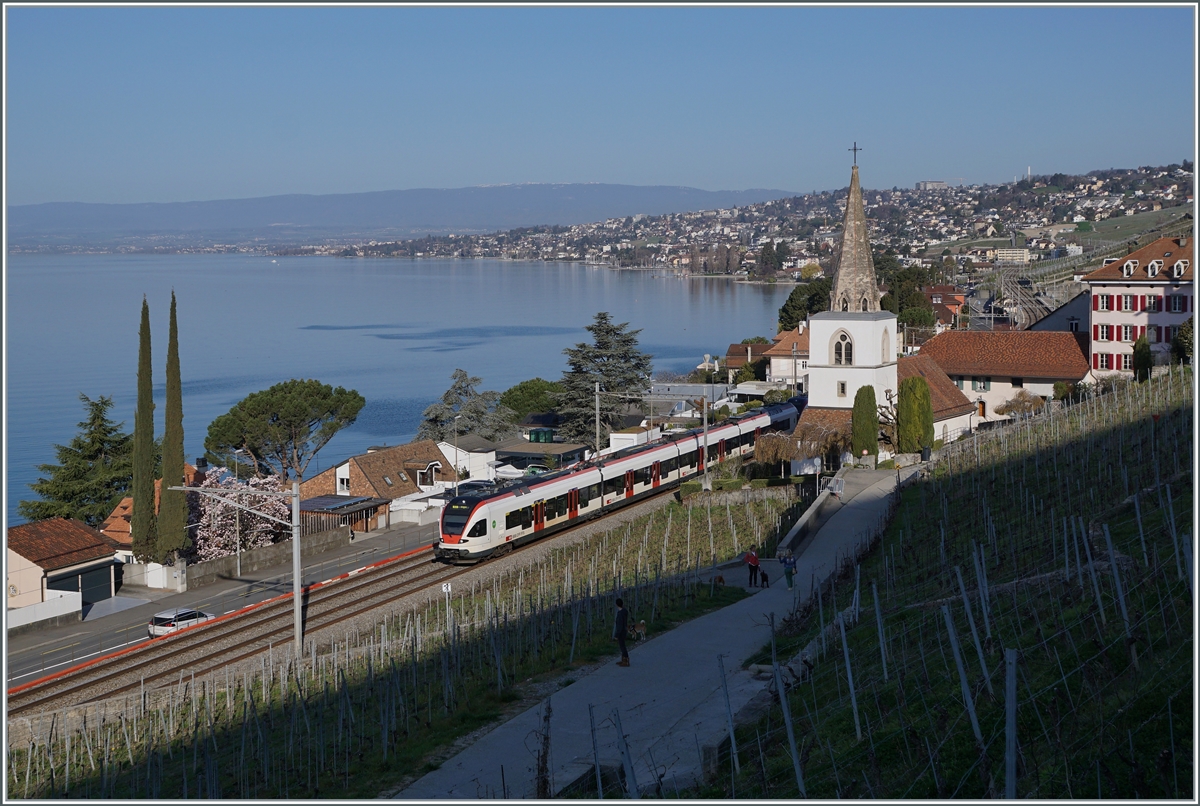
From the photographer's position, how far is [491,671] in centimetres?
2064

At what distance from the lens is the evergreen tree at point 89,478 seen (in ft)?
161

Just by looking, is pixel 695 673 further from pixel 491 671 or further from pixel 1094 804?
pixel 1094 804

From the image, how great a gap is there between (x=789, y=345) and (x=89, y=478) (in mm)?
52163

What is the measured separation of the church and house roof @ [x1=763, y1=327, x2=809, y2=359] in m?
35.2

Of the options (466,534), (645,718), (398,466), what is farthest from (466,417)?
(645,718)

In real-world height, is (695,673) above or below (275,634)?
above

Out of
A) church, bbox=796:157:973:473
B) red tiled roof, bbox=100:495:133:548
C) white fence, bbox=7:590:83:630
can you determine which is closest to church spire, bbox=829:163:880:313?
church, bbox=796:157:973:473

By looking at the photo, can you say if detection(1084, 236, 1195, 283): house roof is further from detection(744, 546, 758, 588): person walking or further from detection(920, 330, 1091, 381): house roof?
detection(744, 546, 758, 588): person walking

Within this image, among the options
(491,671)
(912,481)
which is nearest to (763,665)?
(491,671)

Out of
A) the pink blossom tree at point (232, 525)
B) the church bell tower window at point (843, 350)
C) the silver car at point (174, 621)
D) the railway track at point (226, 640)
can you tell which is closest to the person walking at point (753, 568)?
the railway track at point (226, 640)

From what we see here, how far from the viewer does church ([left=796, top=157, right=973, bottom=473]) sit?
157 ft

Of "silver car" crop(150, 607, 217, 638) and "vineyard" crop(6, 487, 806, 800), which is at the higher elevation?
"vineyard" crop(6, 487, 806, 800)

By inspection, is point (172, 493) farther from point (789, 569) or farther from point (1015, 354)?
point (1015, 354)

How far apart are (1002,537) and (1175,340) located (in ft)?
105
